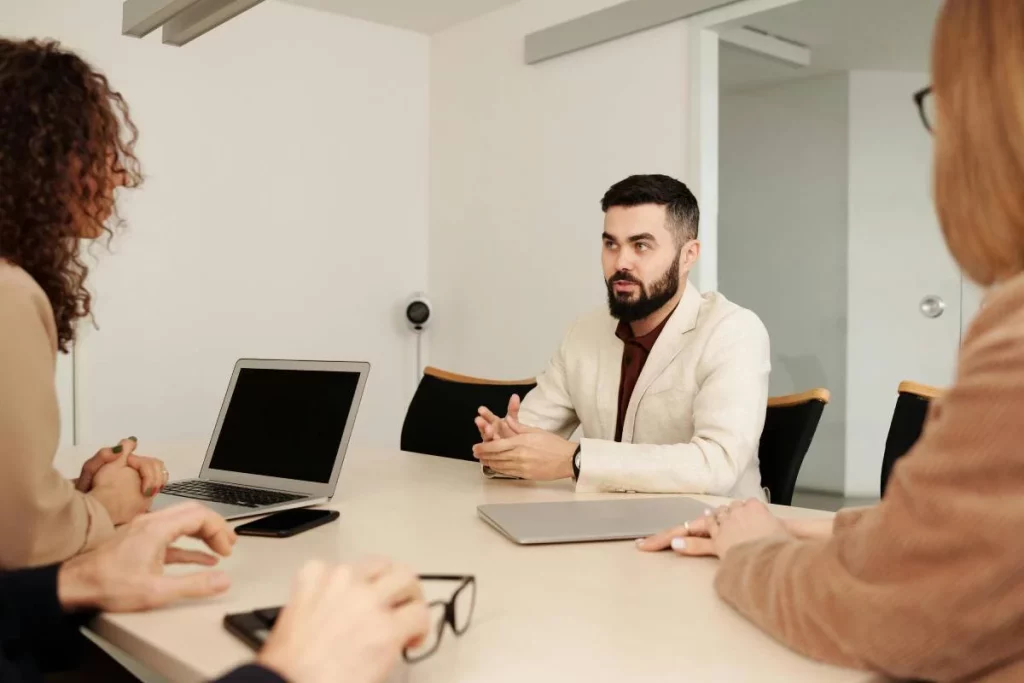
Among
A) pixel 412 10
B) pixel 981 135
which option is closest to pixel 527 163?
pixel 412 10

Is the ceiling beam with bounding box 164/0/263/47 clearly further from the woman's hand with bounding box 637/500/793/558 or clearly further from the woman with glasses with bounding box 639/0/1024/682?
the woman with glasses with bounding box 639/0/1024/682

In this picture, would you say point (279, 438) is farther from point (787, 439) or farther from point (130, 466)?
point (787, 439)

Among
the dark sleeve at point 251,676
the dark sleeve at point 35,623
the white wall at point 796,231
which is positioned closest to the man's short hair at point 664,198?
the dark sleeve at point 35,623

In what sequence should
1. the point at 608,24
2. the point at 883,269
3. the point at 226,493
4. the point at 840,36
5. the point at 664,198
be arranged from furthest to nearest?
the point at 883,269 < the point at 840,36 < the point at 608,24 < the point at 664,198 < the point at 226,493

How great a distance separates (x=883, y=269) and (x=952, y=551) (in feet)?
13.8

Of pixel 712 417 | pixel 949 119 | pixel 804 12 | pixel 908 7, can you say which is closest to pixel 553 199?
pixel 804 12

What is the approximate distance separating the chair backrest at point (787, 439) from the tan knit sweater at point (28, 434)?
147 cm

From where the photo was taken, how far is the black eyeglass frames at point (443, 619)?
828mm

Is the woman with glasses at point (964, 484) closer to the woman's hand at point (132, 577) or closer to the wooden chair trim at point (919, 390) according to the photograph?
the woman's hand at point (132, 577)

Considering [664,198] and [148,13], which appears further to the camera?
[664,198]

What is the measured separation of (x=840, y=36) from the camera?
4195 mm

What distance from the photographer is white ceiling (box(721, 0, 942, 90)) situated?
380 cm

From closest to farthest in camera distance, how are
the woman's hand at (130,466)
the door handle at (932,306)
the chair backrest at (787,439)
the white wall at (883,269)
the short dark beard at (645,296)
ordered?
1. the woman's hand at (130,466)
2. the chair backrest at (787,439)
3. the short dark beard at (645,296)
4. the door handle at (932,306)
5. the white wall at (883,269)

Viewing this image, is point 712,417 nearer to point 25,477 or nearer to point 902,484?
point 902,484
